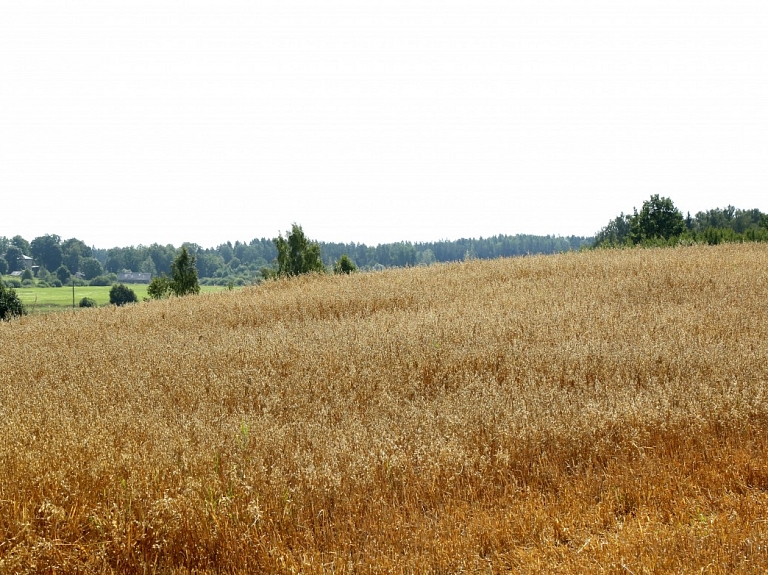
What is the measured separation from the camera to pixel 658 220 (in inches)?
2345

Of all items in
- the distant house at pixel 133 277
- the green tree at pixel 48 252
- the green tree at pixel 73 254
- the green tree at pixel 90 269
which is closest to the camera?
the green tree at pixel 90 269

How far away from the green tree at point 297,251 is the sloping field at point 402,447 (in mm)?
36687

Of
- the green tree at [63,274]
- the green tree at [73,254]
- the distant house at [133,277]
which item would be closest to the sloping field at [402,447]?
the green tree at [63,274]

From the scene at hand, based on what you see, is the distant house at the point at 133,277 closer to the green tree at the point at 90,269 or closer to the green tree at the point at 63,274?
the green tree at the point at 90,269

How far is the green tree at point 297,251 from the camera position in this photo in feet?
150

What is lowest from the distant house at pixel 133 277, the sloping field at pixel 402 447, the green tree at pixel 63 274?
the sloping field at pixel 402 447

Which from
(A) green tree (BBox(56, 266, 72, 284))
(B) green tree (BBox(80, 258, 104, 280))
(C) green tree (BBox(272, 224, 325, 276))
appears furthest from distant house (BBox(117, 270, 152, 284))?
(C) green tree (BBox(272, 224, 325, 276))

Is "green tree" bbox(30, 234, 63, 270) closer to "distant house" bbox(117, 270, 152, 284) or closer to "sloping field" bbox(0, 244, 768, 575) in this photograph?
"distant house" bbox(117, 270, 152, 284)

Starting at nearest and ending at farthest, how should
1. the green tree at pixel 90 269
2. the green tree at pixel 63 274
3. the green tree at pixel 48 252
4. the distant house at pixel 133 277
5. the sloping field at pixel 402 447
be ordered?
the sloping field at pixel 402 447 < the green tree at pixel 63 274 < the green tree at pixel 90 269 < the distant house at pixel 133 277 < the green tree at pixel 48 252

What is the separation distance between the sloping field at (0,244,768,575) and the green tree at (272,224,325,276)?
120 ft

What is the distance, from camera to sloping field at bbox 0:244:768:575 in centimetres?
350

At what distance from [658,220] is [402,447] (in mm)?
62482

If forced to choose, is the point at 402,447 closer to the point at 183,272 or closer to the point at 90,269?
the point at 183,272

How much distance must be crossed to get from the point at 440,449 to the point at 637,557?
164 centimetres
